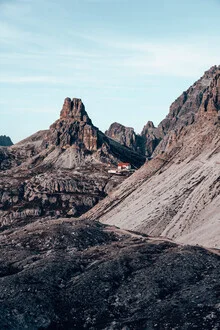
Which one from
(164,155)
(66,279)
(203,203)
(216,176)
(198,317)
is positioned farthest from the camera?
(164,155)

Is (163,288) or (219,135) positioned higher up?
(219,135)

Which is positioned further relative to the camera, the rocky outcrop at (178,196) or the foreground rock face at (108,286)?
the rocky outcrop at (178,196)

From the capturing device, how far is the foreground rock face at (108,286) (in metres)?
56.6

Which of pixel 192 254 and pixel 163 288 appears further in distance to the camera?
pixel 192 254

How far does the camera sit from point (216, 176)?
154m

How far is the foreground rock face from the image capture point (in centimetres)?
5656

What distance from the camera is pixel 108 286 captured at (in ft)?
218

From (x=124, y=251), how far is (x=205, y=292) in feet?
67.5

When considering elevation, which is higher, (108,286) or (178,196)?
(178,196)

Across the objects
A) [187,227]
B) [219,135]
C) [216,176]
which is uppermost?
[219,135]

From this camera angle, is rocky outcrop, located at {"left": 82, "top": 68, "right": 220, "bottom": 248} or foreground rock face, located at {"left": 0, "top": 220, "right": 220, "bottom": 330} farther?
rocky outcrop, located at {"left": 82, "top": 68, "right": 220, "bottom": 248}

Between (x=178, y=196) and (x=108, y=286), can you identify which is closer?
(x=108, y=286)

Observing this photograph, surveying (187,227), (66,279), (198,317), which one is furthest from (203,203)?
(198,317)

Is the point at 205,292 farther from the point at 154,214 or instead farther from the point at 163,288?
the point at 154,214
